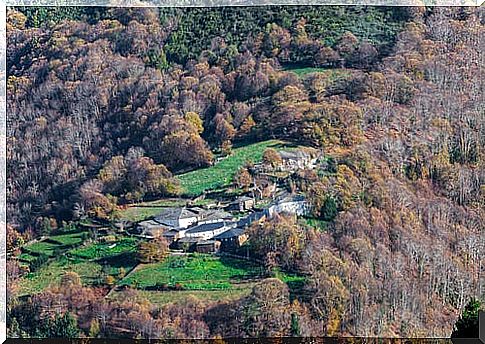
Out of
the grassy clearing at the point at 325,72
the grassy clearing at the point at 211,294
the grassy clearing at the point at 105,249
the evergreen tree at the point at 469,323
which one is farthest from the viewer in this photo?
the grassy clearing at the point at 325,72

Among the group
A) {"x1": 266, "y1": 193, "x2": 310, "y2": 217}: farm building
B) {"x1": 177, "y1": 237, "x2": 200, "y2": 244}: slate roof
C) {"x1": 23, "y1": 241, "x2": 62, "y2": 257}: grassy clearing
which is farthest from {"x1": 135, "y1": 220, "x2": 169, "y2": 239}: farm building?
{"x1": 266, "y1": 193, "x2": 310, "y2": 217}: farm building

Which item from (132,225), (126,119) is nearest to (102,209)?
(132,225)

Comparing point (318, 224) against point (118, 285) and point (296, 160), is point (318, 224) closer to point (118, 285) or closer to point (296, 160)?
point (296, 160)

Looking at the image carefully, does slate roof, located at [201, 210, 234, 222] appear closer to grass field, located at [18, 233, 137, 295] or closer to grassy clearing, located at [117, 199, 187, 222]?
grassy clearing, located at [117, 199, 187, 222]

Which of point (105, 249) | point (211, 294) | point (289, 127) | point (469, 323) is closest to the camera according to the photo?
point (469, 323)

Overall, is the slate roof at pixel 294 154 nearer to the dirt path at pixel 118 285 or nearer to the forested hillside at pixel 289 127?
the forested hillside at pixel 289 127

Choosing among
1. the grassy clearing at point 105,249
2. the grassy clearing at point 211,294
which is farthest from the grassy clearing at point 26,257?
the grassy clearing at point 211,294

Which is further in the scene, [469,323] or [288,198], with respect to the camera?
[288,198]

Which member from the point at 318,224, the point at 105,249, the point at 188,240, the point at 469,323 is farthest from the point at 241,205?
the point at 469,323
